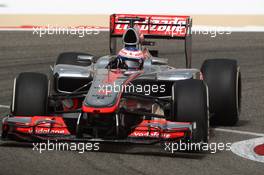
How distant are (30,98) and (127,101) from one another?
1.20m

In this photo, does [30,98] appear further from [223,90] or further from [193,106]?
[223,90]

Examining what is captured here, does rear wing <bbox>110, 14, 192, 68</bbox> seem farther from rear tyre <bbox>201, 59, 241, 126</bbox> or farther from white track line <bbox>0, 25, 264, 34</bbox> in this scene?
white track line <bbox>0, 25, 264, 34</bbox>

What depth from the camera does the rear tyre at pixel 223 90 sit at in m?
12.8

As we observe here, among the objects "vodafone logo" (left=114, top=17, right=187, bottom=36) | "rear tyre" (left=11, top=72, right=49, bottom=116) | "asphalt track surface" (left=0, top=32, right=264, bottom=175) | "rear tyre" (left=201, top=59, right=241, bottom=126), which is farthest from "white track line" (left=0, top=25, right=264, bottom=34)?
"rear tyre" (left=11, top=72, right=49, bottom=116)

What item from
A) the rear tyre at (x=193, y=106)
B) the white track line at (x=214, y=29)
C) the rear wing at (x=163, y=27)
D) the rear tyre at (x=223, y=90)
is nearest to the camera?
the rear tyre at (x=193, y=106)

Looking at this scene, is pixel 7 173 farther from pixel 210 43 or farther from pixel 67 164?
pixel 210 43

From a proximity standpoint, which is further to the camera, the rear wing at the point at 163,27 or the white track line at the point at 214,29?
the white track line at the point at 214,29

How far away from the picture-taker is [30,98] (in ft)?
38.0

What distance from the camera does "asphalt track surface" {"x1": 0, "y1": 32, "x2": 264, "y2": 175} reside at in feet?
33.5

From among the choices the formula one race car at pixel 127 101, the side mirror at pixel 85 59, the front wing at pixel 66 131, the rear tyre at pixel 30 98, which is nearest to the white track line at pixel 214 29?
the side mirror at pixel 85 59

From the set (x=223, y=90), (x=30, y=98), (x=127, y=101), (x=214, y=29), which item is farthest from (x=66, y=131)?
(x=214, y=29)

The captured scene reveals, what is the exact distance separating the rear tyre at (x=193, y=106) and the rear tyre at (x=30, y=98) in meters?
1.56

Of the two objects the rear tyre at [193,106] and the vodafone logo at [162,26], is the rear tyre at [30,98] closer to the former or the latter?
the rear tyre at [193,106]

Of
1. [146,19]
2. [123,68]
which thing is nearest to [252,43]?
[146,19]
